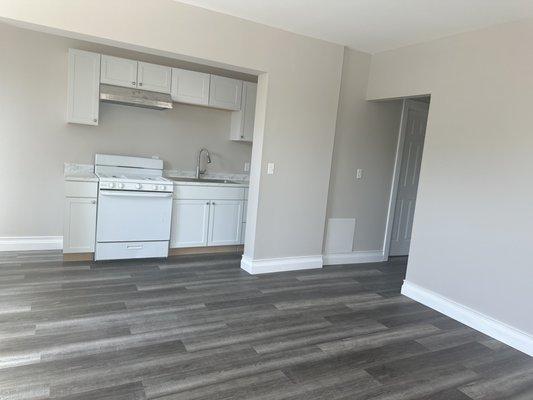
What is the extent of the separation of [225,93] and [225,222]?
1.59 meters

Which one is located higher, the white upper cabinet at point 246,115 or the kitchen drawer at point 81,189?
the white upper cabinet at point 246,115

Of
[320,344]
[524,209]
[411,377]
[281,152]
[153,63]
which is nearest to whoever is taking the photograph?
[411,377]

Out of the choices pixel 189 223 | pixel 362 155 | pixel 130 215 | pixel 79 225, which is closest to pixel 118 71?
pixel 130 215

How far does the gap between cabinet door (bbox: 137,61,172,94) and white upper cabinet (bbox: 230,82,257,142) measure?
98 centimetres

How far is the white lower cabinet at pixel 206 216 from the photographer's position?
459cm

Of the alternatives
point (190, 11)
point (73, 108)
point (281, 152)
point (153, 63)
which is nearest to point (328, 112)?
point (281, 152)

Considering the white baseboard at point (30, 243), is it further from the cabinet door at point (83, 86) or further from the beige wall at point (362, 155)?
the beige wall at point (362, 155)

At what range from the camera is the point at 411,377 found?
8.13 feet

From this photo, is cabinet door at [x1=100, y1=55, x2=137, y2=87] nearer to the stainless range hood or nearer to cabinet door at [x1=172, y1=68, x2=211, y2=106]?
the stainless range hood

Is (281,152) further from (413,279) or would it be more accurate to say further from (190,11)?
(413,279)

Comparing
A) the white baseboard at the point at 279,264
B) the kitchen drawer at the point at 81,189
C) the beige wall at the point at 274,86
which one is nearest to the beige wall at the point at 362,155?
the beige wall at the point at 274,86

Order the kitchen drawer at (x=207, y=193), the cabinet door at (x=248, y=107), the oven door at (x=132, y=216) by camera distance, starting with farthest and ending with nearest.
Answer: the cabinet door at (x=248, y=107) → the kitchen drawer at (x=207, y=193) → the oven door at (x=132, y=216)

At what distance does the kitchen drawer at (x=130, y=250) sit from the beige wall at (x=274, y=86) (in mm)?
999

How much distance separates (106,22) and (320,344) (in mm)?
3001
